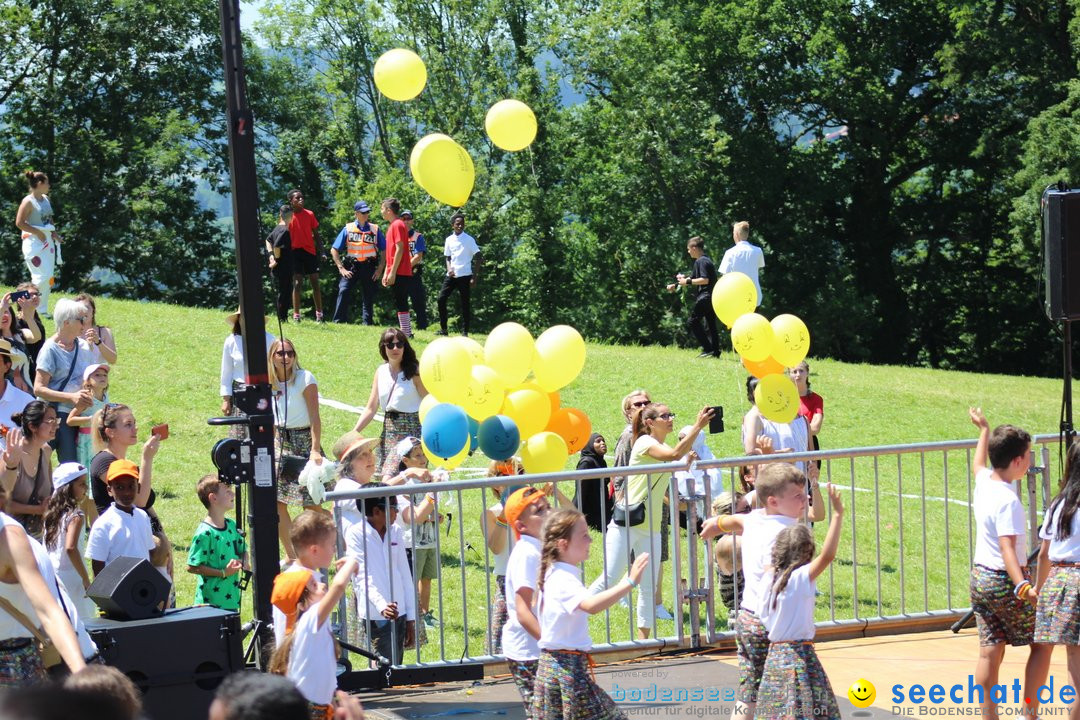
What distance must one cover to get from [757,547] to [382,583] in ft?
8.31

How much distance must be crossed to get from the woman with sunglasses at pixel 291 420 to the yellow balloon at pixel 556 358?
6.45 feet

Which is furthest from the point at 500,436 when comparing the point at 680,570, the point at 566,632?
the point at 566,632

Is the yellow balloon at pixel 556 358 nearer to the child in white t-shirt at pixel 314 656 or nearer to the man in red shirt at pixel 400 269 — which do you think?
the child in white t-shirt at pixel 314 656

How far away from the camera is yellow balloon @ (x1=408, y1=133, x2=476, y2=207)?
880 centimetres

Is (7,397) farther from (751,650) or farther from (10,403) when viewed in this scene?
(751,650)

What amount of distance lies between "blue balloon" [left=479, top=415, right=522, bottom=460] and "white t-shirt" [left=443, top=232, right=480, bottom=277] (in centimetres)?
1087

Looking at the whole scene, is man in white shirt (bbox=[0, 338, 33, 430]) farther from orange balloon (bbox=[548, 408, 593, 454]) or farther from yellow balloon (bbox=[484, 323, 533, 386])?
orange balloon (bbox=[548, 408, 593, 454])

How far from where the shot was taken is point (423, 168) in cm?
881

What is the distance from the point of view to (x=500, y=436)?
827cm

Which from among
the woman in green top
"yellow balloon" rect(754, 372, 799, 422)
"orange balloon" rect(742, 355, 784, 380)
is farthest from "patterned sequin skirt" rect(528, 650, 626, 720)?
"orange balloon" rect(742, 355, 784, 380)

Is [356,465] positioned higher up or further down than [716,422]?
further down

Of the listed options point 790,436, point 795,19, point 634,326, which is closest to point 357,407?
point 790,436

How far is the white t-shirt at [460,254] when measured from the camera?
1903 centimetres

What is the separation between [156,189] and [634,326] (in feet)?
50.0
